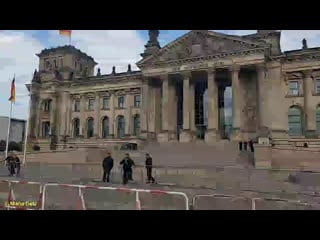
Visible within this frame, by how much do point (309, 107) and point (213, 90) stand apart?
12.6 m

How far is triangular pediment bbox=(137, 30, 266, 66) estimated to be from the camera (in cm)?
4566

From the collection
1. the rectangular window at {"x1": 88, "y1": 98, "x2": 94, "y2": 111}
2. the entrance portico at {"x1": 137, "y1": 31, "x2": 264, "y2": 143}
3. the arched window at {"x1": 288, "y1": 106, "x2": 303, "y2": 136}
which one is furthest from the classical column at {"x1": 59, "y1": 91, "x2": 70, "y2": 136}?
the arched window at {"x1": 288, "y1": 106, "x2": 303, "y2": 136}

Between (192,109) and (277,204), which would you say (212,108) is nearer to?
(192,109)

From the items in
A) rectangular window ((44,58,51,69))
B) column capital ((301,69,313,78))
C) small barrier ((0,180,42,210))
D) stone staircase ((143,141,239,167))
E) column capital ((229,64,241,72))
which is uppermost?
rectangular window ((44,58,51,69))

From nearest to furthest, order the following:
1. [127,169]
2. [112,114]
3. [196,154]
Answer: [127,169], [196,154], [112,114]

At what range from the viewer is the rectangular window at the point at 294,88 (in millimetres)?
47544

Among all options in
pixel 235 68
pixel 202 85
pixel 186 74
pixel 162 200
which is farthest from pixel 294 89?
pixel 162 200

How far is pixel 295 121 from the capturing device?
47.3 meters

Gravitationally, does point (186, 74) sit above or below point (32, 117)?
above

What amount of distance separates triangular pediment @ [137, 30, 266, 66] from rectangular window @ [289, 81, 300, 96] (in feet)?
25.0

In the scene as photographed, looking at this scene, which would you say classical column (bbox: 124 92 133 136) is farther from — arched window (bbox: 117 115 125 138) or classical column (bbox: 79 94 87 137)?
classical column (bbox: 79 94 87 137)

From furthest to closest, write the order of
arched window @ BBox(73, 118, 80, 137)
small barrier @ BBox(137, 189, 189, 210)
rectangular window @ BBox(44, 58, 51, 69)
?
rectangular window @ BBox(44, 58, 51, 69)
arched window @ BBox(73, 118, 80, 137)
small barrier @ BBox(137, 189, 189, 210)
